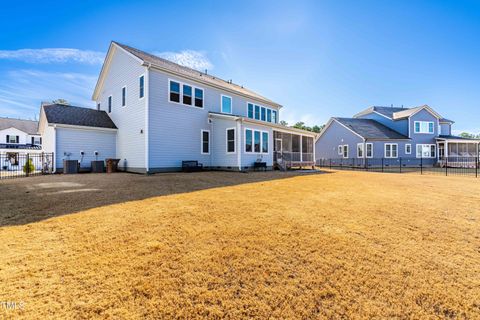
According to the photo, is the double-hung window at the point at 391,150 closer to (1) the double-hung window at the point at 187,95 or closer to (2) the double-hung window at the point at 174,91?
(1) the double-hung window at the point at 187,95

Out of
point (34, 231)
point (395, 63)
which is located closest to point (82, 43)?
point (34, 231)

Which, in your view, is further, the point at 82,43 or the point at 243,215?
the point at 82,43

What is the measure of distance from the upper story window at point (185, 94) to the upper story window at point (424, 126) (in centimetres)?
2760

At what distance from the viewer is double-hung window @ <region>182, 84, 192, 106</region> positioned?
1417cm

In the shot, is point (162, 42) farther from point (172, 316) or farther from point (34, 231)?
point (172, 316)

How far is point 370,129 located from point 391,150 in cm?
366

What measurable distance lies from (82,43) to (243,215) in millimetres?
18285

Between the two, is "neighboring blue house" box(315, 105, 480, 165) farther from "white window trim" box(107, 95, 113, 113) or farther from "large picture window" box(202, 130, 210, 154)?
"white window trim" box(107, 95, 113, 113)

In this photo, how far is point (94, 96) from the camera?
714 inches

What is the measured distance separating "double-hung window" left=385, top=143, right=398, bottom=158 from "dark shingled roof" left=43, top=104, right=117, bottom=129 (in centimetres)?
2890

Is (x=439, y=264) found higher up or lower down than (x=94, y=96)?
lower down

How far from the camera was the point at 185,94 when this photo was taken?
560 inches

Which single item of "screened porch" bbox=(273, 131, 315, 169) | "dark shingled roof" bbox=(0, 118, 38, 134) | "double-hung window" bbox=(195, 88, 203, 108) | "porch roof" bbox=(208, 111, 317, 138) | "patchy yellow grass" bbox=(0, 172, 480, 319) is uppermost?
"dark shingled roof" bbox=(0, 118, 38, 134)

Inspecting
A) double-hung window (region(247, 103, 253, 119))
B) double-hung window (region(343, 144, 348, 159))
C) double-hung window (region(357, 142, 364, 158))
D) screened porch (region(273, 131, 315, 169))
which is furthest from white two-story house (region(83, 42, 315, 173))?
double-hung window (region(343, 144, 348, 159))
